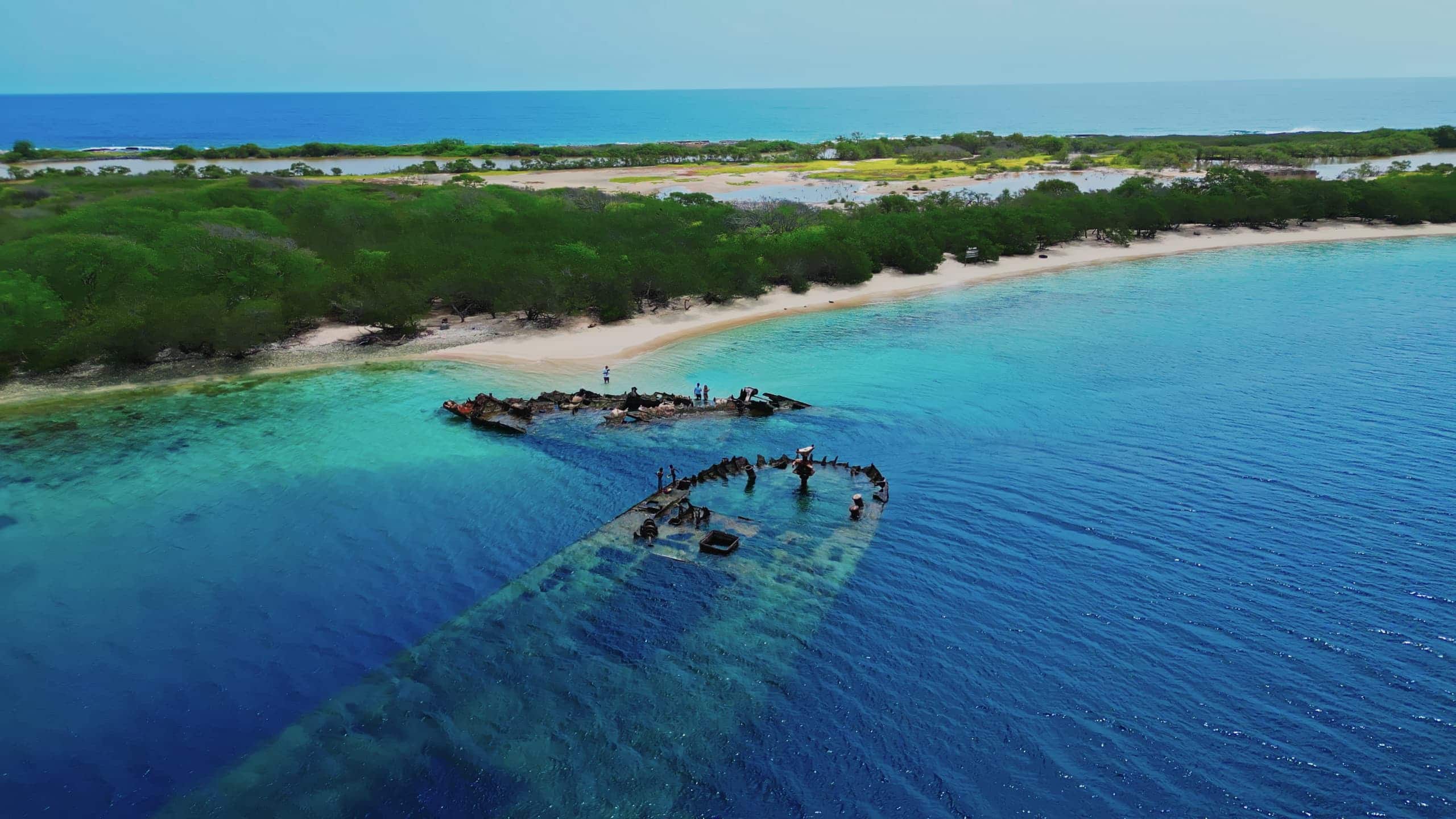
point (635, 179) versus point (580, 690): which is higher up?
point (635, 179)

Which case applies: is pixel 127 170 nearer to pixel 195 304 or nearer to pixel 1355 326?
pixel 195 304

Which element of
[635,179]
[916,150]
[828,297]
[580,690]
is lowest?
[580,690]

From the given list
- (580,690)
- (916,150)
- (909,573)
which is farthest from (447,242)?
(916,150)

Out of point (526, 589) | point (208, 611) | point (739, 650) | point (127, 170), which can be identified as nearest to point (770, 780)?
point (739, 650)

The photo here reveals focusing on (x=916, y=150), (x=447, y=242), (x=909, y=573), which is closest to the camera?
(x=909, y=573)

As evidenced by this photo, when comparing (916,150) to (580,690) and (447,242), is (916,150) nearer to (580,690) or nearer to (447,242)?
(447,242)

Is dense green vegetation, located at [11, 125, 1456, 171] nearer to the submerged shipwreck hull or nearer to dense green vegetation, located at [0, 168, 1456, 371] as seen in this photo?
dense green vegetation, located at [0, 168, 1456, 371]
